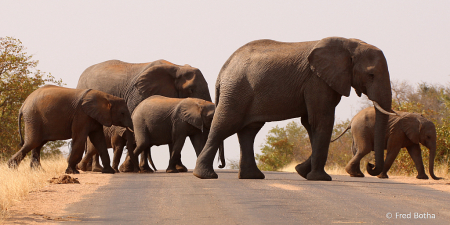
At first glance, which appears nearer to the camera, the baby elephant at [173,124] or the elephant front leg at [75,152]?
the elephant front leg at [75,152]

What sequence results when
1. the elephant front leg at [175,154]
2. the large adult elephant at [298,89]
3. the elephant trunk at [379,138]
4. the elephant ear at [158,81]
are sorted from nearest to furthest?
the large adult elephant at [298,89] → the elephant trunk at [379,138] → the elephant front leg at [175,154] → the elephant ear at [158,81]

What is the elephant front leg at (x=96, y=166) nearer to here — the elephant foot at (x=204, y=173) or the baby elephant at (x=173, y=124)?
Answer: the baby elephant at (x=173, y=124)

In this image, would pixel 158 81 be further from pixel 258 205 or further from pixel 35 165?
pixel 258 205

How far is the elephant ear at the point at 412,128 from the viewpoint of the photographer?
52.4 feet

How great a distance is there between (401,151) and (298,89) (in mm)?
9350

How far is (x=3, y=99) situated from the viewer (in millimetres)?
24469

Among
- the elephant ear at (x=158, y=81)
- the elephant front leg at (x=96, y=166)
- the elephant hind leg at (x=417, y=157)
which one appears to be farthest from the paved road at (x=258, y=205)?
the elephant ear at (x=158, y=81)

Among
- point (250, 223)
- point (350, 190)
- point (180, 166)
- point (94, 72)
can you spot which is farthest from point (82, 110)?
point (250, 223)

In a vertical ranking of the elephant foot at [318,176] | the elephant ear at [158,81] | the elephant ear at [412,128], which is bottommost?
the elephant foot at [318,176]

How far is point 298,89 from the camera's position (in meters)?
12.2

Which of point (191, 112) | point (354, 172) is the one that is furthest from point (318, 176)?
point (191, 112)

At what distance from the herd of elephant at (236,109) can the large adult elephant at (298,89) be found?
20 mm

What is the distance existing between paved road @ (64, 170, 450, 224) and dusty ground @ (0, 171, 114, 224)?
212mm

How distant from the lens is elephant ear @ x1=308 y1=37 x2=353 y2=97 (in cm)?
1188
